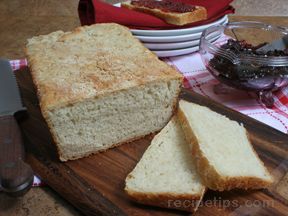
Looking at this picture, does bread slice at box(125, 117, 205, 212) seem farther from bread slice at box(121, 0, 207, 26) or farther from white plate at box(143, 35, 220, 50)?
bread slice at box(121, 0, 207, 26)

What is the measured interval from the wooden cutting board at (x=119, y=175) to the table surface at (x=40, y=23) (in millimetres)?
68

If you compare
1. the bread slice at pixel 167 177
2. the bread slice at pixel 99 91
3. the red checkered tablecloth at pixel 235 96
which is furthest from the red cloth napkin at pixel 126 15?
the bread slice at pixel 167 177

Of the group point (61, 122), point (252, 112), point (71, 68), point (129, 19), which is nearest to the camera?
point (61, 122)

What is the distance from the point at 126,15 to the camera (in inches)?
104

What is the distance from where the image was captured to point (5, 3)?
413 centimetres

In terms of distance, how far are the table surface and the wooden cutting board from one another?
0.22 ft

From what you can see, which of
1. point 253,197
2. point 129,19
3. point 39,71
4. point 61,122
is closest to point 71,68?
point 39,71

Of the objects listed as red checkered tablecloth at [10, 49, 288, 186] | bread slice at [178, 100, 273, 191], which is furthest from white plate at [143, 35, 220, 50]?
bread slice at [178, 100, 273, 191]

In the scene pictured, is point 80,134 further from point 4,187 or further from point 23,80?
point 23,80

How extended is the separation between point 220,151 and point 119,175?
0.49 m

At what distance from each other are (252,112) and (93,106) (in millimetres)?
1013

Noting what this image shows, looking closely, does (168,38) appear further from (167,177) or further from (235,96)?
(167,177)

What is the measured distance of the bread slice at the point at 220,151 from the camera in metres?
1.56

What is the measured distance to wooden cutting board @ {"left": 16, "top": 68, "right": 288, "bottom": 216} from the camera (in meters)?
1.56
